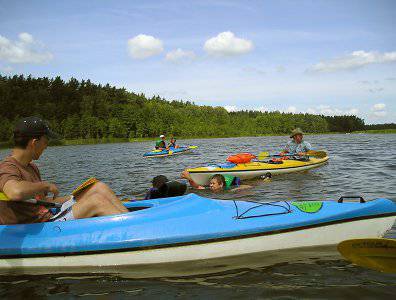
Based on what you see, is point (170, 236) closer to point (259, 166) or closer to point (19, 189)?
point (19, 189)

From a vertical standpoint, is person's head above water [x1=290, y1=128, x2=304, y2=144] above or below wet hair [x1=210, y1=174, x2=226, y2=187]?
above

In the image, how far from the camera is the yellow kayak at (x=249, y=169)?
1081cm

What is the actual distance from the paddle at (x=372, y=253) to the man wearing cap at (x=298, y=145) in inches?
393

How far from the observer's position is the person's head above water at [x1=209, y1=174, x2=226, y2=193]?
408 inches

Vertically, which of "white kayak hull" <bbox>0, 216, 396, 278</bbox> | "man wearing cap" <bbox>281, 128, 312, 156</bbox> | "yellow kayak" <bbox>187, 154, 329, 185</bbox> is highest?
"man wearing cap" <bbox>281, 128, 312, 156</bbox>

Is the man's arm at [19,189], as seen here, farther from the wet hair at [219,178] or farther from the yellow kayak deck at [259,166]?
the yellow kayak deck at [259,166]

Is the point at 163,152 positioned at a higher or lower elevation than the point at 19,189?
lower

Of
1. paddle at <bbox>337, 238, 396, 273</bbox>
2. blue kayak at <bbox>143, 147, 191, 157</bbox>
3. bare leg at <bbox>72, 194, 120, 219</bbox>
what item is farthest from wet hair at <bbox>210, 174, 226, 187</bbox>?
blue kayak at <bbox>143, 147, 191, 157</bbox>

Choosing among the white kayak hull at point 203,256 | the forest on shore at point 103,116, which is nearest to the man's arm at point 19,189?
the white kayak hull at point 203,256

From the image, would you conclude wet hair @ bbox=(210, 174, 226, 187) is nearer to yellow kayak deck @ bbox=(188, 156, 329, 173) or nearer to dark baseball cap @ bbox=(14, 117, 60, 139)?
yellow kayak deck @ bbox=(188, 156, 329, 173)

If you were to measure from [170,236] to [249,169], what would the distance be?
7.66 m

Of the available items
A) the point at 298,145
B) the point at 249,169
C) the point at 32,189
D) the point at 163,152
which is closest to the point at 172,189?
the point at 32,189

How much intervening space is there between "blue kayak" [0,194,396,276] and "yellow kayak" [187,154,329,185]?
6220mm

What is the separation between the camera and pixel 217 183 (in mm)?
10422
